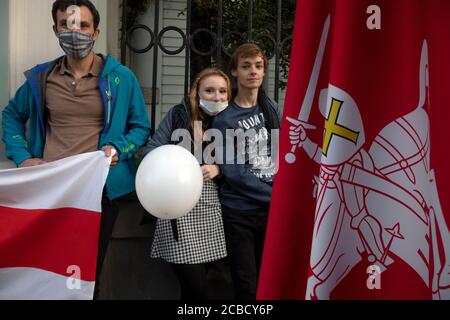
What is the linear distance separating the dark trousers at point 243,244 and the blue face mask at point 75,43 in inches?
45.0

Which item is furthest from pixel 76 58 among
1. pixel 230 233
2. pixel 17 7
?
pixel 230 233

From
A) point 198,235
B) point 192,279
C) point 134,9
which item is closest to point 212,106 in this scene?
point 198,235

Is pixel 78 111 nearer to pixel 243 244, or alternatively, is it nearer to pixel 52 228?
pixel 52 228

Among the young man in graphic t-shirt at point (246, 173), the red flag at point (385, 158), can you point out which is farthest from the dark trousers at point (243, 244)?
the red flag at point (385, 158)

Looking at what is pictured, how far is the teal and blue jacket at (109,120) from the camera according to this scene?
288cm

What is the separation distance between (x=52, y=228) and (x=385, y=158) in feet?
6.09

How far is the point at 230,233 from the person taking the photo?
3.01 metres

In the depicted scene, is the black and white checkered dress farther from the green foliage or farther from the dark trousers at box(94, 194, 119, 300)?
the green foliage

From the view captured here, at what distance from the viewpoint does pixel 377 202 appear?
133 cm

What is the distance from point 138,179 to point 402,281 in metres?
1.36

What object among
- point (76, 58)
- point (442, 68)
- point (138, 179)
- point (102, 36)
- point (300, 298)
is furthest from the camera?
point (102, 36)

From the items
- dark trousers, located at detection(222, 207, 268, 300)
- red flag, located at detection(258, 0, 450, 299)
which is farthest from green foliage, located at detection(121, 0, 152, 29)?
red flag, located at detection(258, 0, 450, 299)

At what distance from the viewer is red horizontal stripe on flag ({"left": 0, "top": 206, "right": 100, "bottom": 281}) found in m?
2.61
